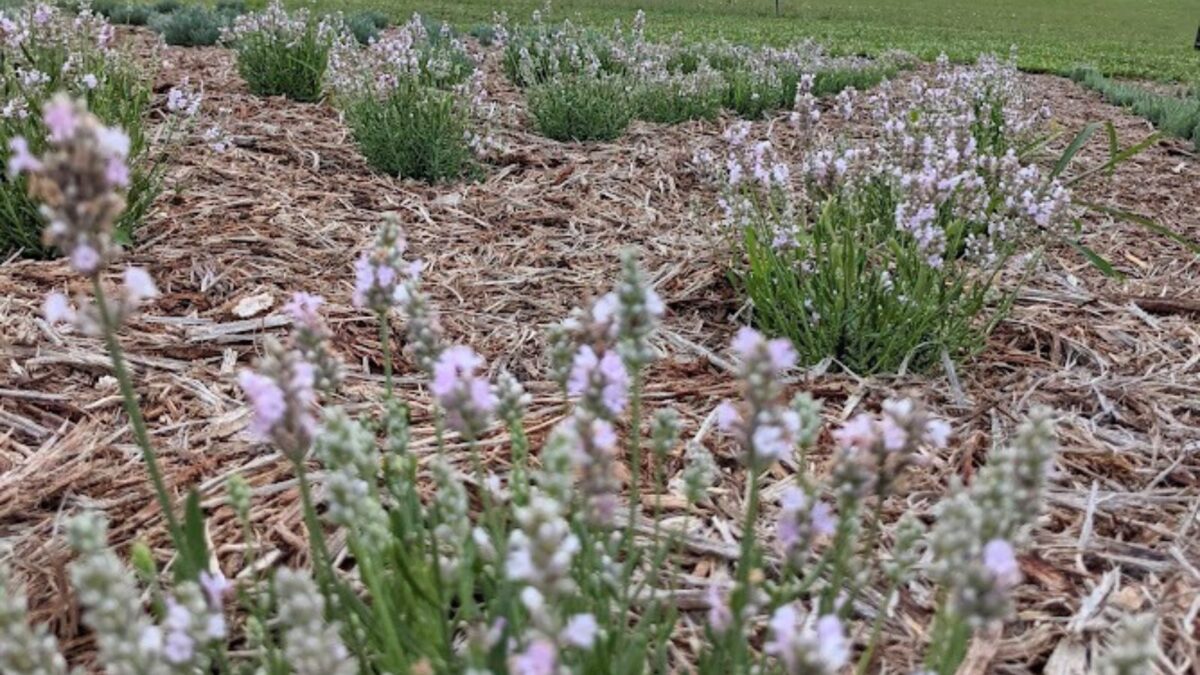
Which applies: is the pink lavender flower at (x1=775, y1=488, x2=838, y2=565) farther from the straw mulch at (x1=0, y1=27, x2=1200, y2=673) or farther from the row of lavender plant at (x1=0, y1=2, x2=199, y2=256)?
the row of lavender plant at (x1=0, y1=2, x2=199, y2=256)

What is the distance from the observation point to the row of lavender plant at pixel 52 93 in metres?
3.47

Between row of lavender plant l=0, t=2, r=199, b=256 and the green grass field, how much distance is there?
5.57 meters

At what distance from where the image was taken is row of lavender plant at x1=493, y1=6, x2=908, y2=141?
5.85 metres

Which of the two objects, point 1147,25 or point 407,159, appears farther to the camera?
point 1147,25

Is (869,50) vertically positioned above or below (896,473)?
below

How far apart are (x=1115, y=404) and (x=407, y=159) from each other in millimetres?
3357

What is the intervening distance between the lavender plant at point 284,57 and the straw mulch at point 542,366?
1096 mm

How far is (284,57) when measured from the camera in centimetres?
621

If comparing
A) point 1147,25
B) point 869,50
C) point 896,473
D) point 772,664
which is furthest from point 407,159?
point 1147,25

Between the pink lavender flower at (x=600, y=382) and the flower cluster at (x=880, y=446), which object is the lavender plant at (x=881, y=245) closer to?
the flower cluster at (x=880, y=446)

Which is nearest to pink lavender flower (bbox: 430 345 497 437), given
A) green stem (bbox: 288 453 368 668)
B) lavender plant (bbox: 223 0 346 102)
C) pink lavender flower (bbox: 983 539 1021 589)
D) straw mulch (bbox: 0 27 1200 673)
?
green stem (bbox: 288 453 368 668)

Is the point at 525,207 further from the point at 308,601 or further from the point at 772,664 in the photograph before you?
the point at 308,601

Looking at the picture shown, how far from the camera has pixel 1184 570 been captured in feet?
6.40

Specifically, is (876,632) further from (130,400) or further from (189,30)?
(189,30)
